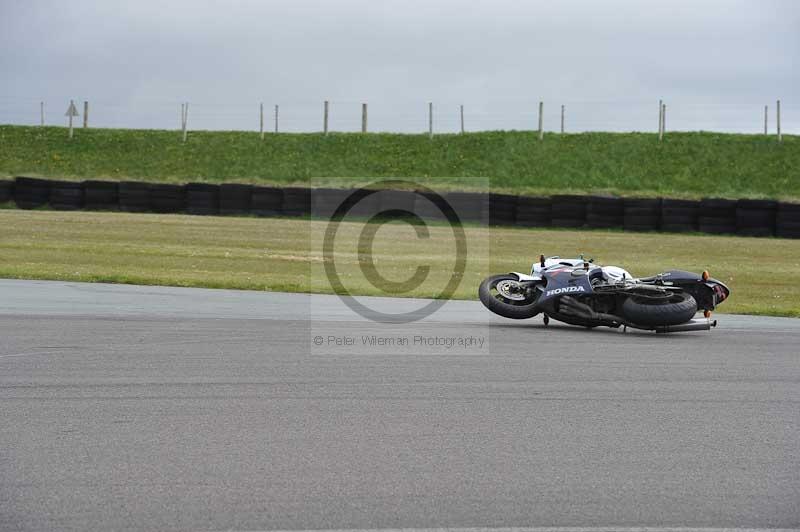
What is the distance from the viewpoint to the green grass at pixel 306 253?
712 inches

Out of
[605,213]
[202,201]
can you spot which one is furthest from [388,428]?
[202,201]

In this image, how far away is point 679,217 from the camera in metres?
29.0

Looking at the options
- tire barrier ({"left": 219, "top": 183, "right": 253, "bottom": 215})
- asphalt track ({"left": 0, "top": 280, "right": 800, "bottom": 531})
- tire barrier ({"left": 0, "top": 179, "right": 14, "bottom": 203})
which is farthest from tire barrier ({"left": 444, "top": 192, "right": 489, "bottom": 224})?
asphalt track ({"left": 0, "top": 280, "right": 800, "bottom": 531})

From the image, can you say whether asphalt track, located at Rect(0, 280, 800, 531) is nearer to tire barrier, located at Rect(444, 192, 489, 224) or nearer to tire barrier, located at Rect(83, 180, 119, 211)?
tire barrier, located at Rect(444, 192, 489, 224)

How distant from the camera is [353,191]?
30.6 metres

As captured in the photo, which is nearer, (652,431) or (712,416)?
(652,431)

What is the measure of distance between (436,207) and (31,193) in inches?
469

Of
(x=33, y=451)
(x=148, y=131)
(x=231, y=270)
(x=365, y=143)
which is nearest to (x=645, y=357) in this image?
(x=33, y=451)

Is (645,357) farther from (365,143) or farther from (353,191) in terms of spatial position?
(365,143)

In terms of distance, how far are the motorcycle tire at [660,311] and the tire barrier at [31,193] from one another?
2385 cm

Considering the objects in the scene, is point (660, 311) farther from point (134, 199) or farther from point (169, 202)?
point (134, 199)

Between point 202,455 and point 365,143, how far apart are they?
135 ft

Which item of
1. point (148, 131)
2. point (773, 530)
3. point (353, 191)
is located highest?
point (148, 131)

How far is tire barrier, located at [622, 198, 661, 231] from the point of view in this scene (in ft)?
95.9
